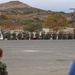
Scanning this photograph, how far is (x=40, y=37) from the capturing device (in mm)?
42688

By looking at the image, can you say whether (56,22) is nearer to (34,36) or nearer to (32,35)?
(32,35)

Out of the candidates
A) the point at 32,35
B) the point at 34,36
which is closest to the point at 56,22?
the point at 32,35

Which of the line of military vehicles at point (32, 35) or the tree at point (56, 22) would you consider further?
the tree at point (56, 22)

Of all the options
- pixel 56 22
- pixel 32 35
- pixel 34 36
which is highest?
pixel 56 22

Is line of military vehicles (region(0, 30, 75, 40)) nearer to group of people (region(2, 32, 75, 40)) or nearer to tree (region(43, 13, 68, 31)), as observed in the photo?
group of people (region(2, 32, 75, 40))

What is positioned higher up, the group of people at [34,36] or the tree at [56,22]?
the tree at [56,22]

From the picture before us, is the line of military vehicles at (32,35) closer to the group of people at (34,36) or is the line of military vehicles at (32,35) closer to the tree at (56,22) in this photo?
the group of people at (34,36)

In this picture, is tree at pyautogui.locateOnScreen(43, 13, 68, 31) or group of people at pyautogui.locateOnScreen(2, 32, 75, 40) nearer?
group of people at pyautogui.locateOnScreen(2, 32, 75, 40)

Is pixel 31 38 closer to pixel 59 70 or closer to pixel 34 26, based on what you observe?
pixel 59 70

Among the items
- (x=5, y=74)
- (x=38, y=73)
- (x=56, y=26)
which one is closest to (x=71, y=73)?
(x=5, y=74)

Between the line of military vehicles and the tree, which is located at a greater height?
the tree

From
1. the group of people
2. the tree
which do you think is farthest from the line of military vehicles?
the tree

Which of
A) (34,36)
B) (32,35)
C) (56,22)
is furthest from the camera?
(56,22)

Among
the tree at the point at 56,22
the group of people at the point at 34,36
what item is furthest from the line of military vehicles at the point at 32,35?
the tree at the point at 56,22
